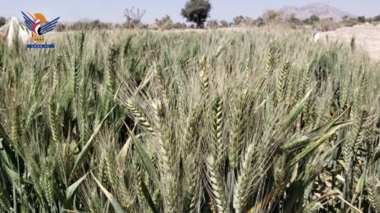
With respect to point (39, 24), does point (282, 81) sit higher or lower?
lower

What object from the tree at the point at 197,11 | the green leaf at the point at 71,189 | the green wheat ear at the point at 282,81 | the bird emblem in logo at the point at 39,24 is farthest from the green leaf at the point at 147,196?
the tree at the point at 197,11

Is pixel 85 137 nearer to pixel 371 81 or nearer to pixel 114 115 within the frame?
pixel 114 115

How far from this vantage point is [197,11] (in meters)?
42.7

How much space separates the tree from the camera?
140 ft

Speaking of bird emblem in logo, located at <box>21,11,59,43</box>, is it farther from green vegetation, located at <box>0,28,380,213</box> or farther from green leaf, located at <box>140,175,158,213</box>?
green leaf, located at <box>140,175,158,213</box>

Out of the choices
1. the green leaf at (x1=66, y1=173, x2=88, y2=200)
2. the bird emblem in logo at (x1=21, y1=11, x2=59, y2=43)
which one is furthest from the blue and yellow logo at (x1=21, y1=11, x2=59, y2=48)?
the green leaf at (x1=66, y1=173, x2=88, y2=200)

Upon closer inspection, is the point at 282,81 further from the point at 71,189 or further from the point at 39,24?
the point at 39,24

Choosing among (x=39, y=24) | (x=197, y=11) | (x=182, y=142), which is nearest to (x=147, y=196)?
(x=182, y=142)

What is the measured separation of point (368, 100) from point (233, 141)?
0.85 m

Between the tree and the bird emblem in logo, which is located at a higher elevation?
the tree

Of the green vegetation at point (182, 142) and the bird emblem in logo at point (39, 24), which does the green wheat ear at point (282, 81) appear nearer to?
the green vegetation at point (182, 142)

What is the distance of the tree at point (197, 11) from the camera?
42.6m

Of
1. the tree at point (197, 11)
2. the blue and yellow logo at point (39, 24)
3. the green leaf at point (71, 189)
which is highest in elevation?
the tree at point (197, 11)

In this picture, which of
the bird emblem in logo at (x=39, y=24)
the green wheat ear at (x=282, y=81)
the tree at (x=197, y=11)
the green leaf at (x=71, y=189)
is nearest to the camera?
the green leaf at (x=71, y=189)
